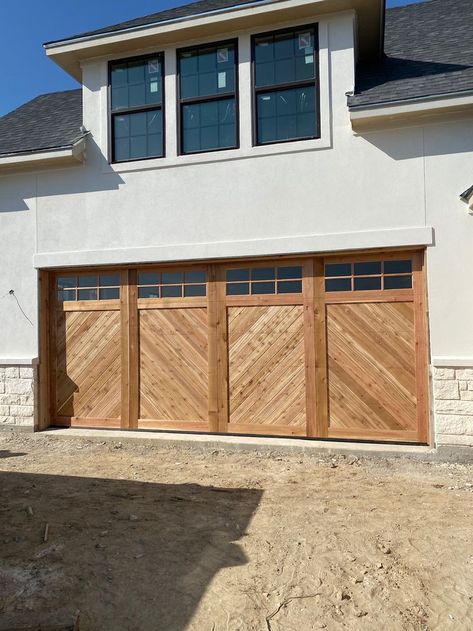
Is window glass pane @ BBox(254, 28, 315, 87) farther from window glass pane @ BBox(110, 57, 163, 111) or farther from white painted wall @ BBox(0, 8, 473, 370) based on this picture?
window glass pane @ BBox(110, 57, 163, 111)

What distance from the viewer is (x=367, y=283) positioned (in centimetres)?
648

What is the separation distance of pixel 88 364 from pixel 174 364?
5.11ft

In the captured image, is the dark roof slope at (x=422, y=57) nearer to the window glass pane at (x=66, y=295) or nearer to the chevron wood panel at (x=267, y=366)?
the chevron wood panel at (x=267, y=366)

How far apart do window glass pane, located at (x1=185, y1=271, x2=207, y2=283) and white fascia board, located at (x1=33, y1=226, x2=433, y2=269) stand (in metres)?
0.31

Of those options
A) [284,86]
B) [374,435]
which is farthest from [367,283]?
[284,86]

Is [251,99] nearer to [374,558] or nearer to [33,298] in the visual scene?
[33,298]

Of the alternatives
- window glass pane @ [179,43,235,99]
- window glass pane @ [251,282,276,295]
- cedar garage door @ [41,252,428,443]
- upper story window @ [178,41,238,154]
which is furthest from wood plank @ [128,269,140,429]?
window glass pane @ [179,43,235,99]

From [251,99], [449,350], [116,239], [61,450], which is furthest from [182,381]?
[251,99]

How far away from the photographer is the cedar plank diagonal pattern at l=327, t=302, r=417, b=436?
6297 millimetres

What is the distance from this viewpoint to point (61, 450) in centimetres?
676

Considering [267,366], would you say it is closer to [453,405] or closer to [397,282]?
[397,282]

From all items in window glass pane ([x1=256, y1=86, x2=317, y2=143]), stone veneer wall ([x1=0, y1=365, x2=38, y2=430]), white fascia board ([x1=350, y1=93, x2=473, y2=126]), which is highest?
window glass pane ([x1=256, y1=86, x2=317, y2=143])

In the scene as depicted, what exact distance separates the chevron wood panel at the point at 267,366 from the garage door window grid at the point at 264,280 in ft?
0.84

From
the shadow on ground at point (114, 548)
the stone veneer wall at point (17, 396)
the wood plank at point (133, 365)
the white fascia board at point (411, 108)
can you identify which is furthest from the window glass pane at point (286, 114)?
the stone veneer wall at point (17, 396)
